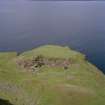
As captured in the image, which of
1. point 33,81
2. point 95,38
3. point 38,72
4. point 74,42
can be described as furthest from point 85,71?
point 95,38

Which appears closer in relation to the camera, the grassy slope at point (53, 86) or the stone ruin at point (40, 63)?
the grassy slope at point (53, 86)

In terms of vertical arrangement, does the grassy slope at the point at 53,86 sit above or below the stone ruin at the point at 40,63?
above

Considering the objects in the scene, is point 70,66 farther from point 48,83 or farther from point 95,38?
point 95,38

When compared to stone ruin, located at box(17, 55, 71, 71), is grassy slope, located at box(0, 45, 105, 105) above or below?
above

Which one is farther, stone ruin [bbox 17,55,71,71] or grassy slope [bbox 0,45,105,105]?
stone ruin [bbox 17,55,71,71]
